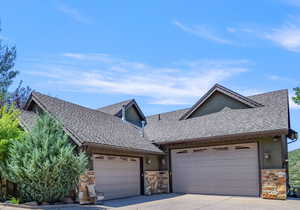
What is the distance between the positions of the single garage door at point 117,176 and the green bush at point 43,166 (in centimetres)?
178

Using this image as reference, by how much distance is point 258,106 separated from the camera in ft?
53.7

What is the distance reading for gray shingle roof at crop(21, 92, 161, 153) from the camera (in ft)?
42.8

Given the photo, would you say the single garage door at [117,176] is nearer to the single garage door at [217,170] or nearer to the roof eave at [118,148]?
the roof eave at [118,148]

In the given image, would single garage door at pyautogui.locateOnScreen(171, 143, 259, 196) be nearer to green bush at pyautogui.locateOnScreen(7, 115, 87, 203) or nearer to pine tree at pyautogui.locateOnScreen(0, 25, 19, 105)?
green bush at pyautogui.locateOnScreen(7, 115, 87, 203)

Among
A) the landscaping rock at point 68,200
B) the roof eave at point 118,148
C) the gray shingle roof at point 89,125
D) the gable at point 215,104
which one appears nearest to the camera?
the landscaping rock at point 68,200

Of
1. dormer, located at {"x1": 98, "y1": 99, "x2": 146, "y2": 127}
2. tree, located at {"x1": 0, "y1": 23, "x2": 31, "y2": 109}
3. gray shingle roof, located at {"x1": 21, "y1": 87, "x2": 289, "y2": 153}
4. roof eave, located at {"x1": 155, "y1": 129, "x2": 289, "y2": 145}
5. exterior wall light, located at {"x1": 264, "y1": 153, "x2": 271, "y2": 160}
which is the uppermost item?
tree, located at {"x1": 0, "y1": 23, "x2": 31, "y2": 109}

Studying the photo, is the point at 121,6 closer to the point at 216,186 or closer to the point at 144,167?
the point at 144,167

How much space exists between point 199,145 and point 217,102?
387 cm

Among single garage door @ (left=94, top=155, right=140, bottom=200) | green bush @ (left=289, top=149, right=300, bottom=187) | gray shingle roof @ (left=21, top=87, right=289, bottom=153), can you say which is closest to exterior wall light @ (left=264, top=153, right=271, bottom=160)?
gray shingle roof @ (left=21, top=87, right=289, bottom=153)

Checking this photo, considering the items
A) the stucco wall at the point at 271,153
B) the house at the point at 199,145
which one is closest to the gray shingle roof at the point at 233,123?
the house at the point at 199,145

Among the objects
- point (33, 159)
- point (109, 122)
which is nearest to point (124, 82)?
point (109, 122)

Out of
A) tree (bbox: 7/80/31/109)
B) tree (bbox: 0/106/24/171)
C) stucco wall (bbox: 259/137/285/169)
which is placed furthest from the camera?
tree (bbox: 7/80/31/109)

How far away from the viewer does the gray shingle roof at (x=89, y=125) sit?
1303cm

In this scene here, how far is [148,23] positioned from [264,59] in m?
6.04
